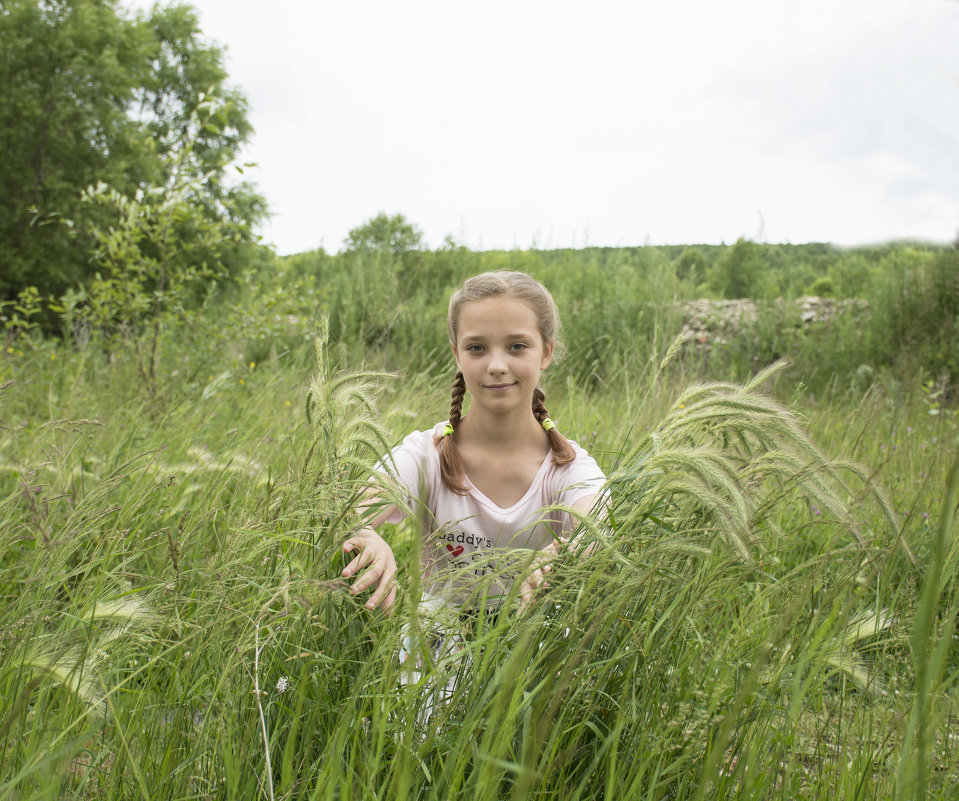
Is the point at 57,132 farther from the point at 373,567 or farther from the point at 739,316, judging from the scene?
the point at 373,567

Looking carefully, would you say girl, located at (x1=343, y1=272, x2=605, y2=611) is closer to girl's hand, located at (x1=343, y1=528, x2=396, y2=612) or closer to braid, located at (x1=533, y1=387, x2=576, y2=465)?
braid, located at (x1=533, y1=387, x2=576, y2=465)

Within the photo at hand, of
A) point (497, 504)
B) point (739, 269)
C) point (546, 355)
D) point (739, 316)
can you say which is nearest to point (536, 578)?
point (497, 504)

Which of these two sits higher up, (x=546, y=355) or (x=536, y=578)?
(x=546, y=355)

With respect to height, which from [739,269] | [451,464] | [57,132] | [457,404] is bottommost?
[451,464]

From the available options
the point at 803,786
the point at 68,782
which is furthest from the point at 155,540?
the point at 803,786

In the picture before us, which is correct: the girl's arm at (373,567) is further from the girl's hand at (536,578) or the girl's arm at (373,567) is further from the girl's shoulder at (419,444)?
the girl's shoulder at (419,444)

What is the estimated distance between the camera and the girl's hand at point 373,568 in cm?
124

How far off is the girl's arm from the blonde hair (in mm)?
474

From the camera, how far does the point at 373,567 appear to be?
134 centimetres

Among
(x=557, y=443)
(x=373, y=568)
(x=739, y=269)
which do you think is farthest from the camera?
(x=739, y=269)

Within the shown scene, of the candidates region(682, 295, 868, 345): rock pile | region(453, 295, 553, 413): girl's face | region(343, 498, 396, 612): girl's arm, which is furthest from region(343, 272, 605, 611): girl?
region(682, 295, 868, 345): rock pile

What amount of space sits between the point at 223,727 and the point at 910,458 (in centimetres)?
304

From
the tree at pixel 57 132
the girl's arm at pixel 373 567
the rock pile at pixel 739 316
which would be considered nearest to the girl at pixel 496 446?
the girl's arm at pixel 373 567

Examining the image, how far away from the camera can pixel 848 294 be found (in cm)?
876
